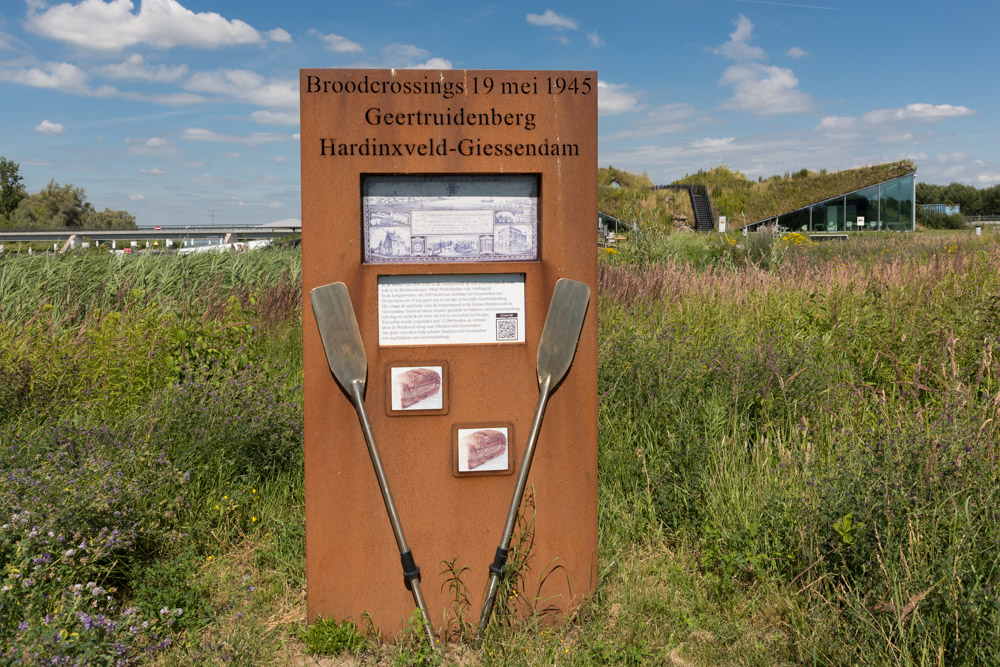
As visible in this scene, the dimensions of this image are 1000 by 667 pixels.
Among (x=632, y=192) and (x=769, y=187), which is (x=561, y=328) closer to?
(x=632, y=192)

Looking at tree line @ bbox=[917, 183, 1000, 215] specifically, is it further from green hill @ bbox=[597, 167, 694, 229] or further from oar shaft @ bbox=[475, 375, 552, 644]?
oar shaft @ bbox=[475, 375, 552, 644]

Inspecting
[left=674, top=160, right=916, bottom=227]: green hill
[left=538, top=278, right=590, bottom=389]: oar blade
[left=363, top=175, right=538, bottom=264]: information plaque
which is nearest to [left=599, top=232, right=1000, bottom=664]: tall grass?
[left=538, top=278, right=590, bottom=389]: oar blade

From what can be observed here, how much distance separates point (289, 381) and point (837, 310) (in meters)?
4.59

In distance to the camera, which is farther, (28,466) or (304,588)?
(28,466)

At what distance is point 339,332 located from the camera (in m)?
2.69

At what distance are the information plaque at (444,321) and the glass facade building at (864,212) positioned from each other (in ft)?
125

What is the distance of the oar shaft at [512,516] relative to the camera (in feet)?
8.92

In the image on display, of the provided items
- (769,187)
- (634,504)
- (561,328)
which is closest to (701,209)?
(769,187)

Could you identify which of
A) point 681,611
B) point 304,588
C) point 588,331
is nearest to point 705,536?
point 681,611

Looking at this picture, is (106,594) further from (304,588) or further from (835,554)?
(835,554)

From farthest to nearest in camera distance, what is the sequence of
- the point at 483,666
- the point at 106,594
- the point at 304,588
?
the point at 304,588 < the point at 106,594 < the point at 483,666

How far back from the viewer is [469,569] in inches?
111

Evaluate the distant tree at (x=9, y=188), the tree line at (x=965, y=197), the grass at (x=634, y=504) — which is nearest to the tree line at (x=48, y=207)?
the distant tree at (x=9, y=188)

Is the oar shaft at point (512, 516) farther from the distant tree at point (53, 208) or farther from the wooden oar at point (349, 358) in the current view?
the distant tree at point (53, 208)
